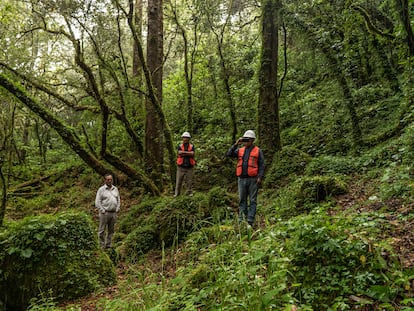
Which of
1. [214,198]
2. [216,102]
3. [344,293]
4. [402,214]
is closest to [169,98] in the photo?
[216,102]

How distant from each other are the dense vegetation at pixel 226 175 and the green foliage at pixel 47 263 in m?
0.02

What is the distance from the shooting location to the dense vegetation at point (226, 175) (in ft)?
12.6

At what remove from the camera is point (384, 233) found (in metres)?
4.41

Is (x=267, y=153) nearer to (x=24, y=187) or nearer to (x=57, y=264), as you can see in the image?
(x=57, y=264)

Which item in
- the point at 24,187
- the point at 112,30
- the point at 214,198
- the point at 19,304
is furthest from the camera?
the point at 24,187

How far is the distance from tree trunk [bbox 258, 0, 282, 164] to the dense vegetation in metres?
0.05

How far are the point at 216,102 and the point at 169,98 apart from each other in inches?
130

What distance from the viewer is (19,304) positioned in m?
6.31

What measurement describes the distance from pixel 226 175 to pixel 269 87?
3456 mm

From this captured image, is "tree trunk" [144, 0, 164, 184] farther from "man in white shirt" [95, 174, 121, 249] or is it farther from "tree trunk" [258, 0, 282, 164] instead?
"tree trunk" [258, 0, 282, 164]

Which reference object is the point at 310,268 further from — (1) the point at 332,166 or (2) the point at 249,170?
(1) the point at 332,166

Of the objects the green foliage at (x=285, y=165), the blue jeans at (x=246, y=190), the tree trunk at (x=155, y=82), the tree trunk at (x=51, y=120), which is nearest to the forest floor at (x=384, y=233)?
the blue jeans at (x=246, y=190)

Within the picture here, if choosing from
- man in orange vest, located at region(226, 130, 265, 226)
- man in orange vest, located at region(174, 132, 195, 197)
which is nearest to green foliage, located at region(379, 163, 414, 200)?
man in orange vest, located at region(226, 130, 265, 226)

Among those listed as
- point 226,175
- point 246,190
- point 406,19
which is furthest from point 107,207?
point 406,19
